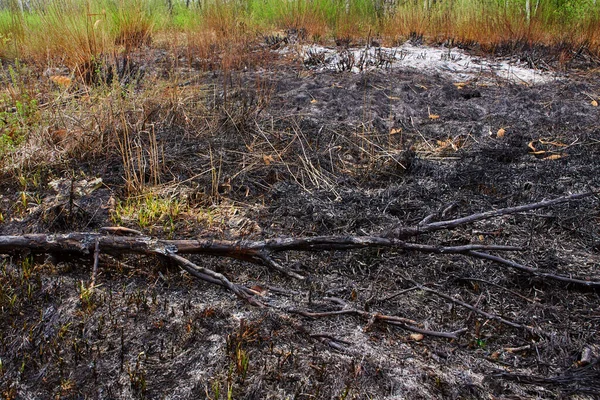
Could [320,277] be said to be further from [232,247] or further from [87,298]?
[87,298]

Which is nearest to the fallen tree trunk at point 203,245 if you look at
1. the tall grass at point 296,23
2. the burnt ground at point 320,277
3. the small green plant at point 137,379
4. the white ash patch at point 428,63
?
the burnt ground at point 320,277

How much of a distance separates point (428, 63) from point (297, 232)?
4.72 metres

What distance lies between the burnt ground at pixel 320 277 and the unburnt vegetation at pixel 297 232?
0.04 feet

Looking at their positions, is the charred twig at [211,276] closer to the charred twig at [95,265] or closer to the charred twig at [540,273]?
the charred twig at [95,265]

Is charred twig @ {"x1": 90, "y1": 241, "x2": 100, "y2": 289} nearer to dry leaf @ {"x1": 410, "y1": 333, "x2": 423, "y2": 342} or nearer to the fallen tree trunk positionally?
the fallen tree trunk

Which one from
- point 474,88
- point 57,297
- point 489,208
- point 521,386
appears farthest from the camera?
point 474,88

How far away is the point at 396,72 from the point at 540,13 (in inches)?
136

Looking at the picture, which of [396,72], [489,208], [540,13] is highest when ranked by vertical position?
[540,13]

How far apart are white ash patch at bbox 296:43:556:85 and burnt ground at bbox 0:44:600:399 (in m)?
1.68

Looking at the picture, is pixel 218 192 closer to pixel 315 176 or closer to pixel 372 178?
pixel 315 176

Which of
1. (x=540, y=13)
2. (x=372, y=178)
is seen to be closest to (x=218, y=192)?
(x=372, y=178)

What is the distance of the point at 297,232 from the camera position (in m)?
2.98

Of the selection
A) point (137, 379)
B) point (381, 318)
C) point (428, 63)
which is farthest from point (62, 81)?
point (428, 63)

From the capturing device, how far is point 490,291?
2.37 meters
